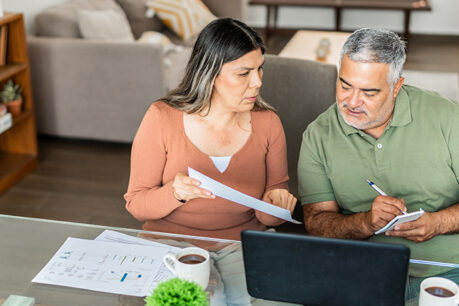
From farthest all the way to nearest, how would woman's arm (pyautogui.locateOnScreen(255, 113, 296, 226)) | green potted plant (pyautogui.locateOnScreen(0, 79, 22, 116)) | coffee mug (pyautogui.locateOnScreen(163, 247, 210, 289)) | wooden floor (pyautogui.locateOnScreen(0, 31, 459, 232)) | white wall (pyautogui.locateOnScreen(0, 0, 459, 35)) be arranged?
1. white wall (pyautogui.locateOnScreen(0, 0, 459, 35))
2. green potted plant (pyautogui.locateOnScreen(0, 79, 22, 116))
3. wooden floor (pyautogui.locateOnScreen(0, 31, 459, 232))
4. woman's arm (pyautogui.locateOnScreen(255, 113, 296, 226))
5. coffee mug (pyautogui.locateOnScreen(163, 247, 210, 289))

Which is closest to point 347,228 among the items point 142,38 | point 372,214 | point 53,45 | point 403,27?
point 372,214

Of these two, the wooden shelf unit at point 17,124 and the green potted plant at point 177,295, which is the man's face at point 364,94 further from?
the wooden shelf unit at point 17,124

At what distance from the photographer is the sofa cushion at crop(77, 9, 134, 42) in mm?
3549

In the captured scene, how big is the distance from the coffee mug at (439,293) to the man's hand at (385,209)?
270 mm

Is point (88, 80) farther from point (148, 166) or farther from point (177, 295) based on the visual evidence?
point (177, 295)

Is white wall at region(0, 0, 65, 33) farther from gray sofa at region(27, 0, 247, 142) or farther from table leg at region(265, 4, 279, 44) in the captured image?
table leg at region(265, 4, 279, 44)

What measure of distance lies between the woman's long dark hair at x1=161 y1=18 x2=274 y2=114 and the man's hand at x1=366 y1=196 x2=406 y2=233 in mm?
540

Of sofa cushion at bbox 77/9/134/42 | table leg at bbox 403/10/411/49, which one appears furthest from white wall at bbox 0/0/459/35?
sofa cushion at bbox 77/9/134/42

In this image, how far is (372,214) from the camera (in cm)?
149

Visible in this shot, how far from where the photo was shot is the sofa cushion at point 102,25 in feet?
11.6

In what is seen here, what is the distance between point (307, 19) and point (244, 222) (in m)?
4.99

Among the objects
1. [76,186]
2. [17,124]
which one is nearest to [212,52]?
[76,186]

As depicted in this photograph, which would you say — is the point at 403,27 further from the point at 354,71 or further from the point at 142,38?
the point at 354,71

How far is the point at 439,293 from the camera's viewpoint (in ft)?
3.84
